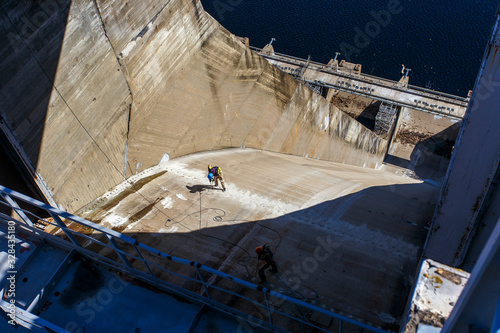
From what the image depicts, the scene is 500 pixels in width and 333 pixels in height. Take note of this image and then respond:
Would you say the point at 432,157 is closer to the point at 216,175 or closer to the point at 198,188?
the point at 216,175

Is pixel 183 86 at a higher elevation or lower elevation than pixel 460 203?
higher

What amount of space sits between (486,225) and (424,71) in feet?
120

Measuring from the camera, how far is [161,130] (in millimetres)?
15039

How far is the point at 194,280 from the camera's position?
18.0 feet

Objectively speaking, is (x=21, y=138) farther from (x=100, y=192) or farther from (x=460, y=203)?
(x=460, y=203)

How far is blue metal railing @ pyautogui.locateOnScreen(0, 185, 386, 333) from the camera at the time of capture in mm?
5493

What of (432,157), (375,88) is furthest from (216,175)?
(432,157)

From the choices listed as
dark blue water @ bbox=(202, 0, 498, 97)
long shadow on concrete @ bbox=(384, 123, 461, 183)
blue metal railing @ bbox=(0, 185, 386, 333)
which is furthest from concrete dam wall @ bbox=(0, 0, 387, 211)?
dark blue water @ bbox=(202, 0, 498, 97)

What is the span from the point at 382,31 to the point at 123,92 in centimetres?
3920

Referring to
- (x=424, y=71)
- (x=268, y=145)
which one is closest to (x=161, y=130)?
(x=268, y=145)

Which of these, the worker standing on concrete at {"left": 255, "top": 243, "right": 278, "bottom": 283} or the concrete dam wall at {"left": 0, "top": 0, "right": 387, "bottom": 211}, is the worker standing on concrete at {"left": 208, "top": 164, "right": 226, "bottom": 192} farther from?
the worker standing on concrete at {"left": 255, "top": 243, "right": 278, "bottom": 283}

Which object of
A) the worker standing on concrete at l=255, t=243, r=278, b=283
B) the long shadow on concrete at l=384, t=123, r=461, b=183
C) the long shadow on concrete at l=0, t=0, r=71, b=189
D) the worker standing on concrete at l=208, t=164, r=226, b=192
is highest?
the long shadow on concrete at l=384, t=123, r=461, b=183
